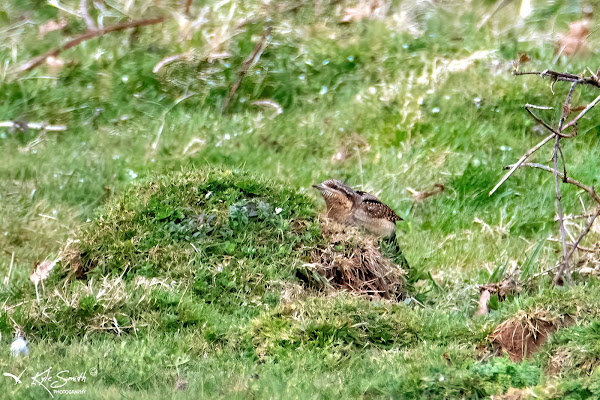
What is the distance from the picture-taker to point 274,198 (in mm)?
7719

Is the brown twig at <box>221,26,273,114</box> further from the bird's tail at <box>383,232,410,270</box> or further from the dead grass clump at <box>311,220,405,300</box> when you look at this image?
the dead grass clump at <box>311,220,405,300</box>

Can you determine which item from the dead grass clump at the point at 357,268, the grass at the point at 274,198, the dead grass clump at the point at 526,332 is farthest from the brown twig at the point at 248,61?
the dead grass clump at the point at 526,332

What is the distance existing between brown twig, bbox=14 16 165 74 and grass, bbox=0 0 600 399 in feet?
0.38

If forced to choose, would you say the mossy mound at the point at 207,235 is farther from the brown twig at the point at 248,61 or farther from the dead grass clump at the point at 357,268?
the brown twig at the point at 248,61

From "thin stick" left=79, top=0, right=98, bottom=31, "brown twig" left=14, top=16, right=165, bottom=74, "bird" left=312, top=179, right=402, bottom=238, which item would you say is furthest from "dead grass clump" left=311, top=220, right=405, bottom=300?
"thin stick" left=79, top=0, right=98, bottom=31

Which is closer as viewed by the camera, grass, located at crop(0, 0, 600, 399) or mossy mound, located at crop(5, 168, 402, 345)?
grass, located at crop(0, 0, 600, 399)

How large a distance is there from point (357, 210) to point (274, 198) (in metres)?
0.79

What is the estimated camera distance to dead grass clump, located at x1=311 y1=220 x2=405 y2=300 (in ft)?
23.9

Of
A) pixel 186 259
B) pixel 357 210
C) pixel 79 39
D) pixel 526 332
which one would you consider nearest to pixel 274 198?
pixel 357 210

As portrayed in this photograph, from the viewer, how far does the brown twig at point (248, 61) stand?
36.6ft

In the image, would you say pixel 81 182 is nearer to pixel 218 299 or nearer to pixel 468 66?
pixel 218 299

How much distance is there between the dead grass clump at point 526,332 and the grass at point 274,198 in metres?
0.13

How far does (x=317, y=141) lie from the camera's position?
34.1ft

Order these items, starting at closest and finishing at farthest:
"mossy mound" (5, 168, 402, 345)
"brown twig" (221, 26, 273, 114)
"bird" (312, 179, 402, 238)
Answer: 1. "mossy mound" (5, 168, 402, 345)
2. "bird" (312, 179, 402, 238)
3. "brown twig" (221, 26, 273, 114)
